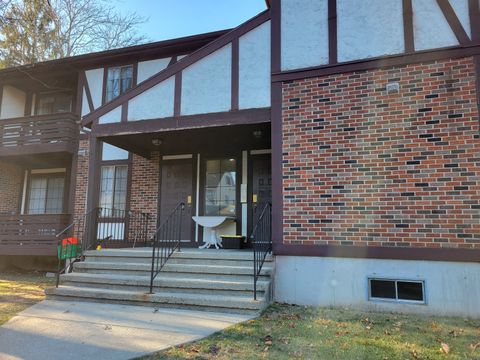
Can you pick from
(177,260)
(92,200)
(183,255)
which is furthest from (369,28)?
(92,200)

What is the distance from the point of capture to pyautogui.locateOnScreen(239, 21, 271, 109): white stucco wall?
644 centimetres

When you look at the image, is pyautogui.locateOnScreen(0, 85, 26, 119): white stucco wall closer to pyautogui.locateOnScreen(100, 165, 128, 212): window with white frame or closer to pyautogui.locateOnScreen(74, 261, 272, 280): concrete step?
pyautogui.locateOnScreen(100, 165, 128, 212): window with white frame

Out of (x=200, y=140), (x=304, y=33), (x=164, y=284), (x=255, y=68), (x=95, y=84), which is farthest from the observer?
(x=95, y=84)

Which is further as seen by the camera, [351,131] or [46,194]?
[46,194]

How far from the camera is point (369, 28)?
5863 mm

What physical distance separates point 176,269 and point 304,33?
14.7ft

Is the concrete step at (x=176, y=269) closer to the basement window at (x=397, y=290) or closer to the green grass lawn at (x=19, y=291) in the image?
the green grass lawn at (x=19, y=291)

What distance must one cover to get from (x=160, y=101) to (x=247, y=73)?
1.82m

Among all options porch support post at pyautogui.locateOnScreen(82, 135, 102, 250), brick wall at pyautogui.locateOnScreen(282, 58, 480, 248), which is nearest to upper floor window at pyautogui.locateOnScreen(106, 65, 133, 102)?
porch support post at pyautogui.locateOnScreen(82, 135, 102, 250)

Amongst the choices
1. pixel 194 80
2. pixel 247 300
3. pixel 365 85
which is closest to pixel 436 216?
pixel 365 85

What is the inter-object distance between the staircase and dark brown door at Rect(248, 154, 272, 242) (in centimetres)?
237

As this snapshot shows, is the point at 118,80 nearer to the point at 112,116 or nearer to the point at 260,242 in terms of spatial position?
the point at 112,116

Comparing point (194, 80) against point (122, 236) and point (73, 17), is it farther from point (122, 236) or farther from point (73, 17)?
point (73, 17)

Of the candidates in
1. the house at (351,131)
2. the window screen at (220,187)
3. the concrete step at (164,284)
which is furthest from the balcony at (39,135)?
the concrete step at (164,284)
